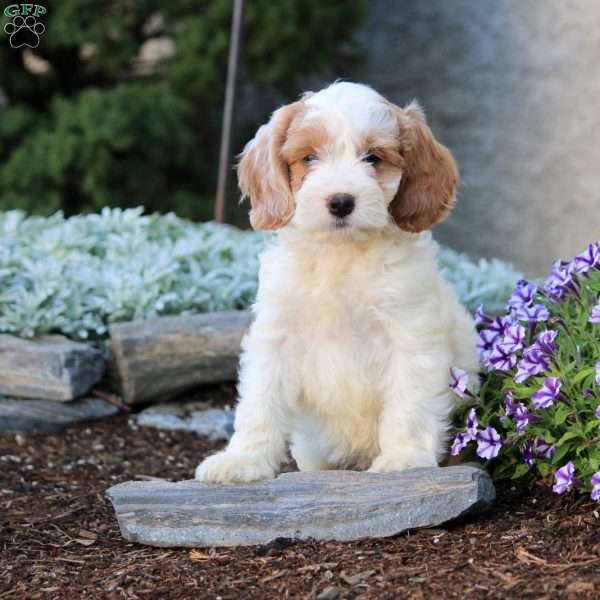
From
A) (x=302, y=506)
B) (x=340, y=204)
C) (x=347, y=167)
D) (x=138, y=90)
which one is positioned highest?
(x=138, y=90)

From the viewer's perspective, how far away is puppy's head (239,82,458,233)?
365 centimetres

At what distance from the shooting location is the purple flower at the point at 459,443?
12.8 ft

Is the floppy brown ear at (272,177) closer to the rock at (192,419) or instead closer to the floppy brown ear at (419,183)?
the floppy brown ear at (419,183)

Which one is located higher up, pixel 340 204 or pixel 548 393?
pixel 340 204

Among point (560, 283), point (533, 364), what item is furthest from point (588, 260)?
point (533, 364)

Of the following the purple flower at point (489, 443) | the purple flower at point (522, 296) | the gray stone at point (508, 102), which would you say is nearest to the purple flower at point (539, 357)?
the purple flower at point (489, 443)

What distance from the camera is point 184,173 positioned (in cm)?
1034

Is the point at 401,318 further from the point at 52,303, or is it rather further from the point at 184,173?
the point at 184,173

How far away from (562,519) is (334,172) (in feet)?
4.54

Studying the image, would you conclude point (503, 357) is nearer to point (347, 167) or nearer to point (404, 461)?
point (404, 461)

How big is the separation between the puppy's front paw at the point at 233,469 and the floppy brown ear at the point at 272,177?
32.7 inches

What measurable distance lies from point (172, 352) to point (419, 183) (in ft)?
7.13

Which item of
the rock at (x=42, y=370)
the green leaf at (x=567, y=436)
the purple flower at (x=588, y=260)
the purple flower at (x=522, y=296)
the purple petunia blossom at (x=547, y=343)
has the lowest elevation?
the rock at (x=42, y=370)

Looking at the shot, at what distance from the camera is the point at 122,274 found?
6.18 m
